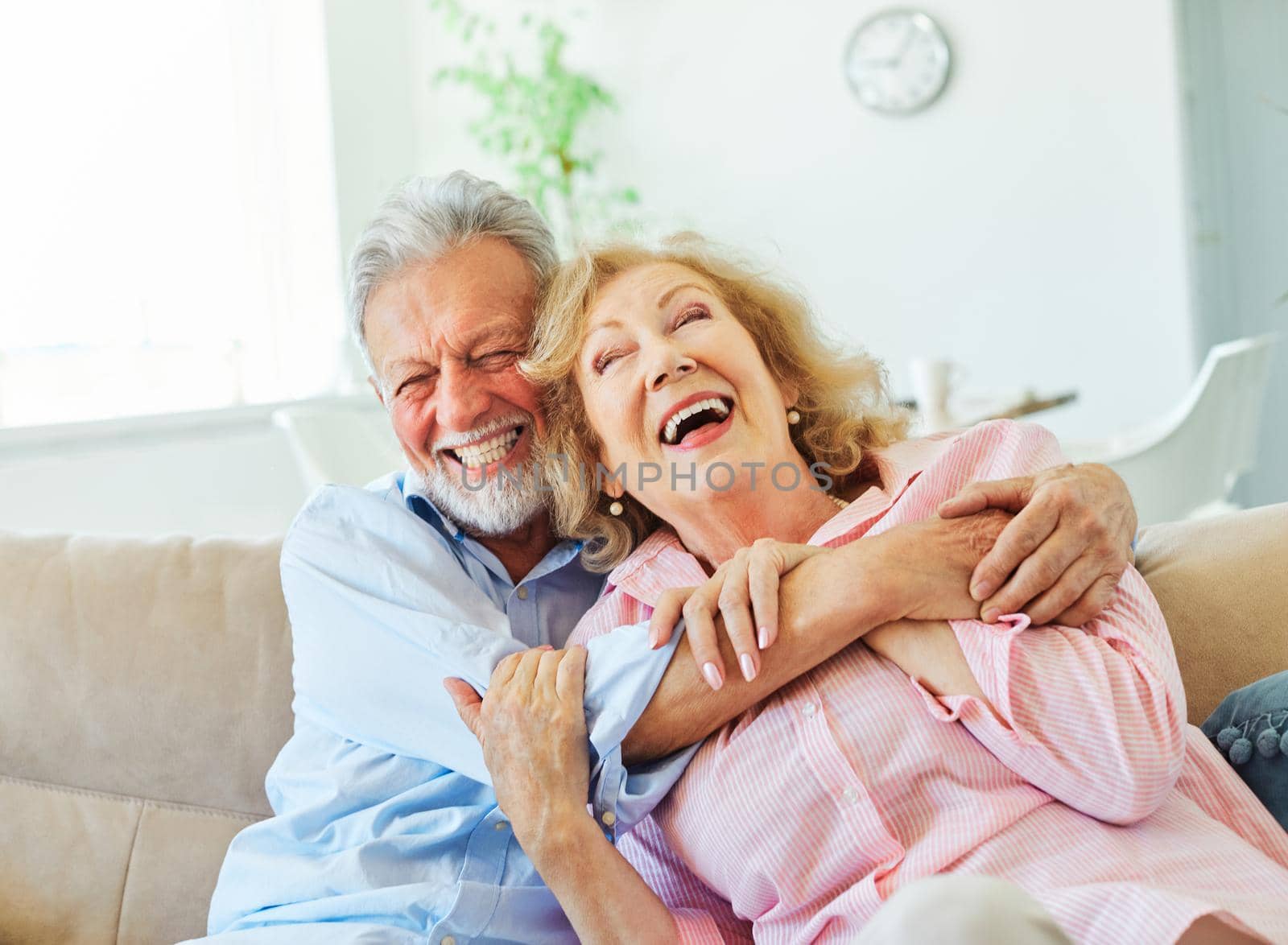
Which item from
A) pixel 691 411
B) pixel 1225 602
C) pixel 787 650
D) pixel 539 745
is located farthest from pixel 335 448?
pixel 1225 602

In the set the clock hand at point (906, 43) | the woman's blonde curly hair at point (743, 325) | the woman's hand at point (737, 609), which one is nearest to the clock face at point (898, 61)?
the clock hand at point (906, 43)

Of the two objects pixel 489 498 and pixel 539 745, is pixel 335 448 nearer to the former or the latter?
pixel 489 498

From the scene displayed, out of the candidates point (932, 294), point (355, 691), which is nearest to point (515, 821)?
point (355, 691)

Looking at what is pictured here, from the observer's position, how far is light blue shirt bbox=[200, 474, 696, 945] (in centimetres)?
119

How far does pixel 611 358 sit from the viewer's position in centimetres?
142

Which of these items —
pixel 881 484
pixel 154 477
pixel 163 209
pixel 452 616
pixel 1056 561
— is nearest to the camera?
pixel 1056 561

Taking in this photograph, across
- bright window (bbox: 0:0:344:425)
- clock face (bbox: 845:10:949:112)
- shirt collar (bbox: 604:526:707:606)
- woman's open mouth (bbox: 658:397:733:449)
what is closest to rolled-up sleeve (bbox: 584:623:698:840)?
shirt collar (bbox: 604:526:707:606)

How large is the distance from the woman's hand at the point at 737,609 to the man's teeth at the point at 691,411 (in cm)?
24

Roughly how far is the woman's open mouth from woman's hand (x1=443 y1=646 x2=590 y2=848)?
1.00ft

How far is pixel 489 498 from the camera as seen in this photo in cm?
149

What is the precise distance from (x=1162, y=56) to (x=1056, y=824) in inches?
153

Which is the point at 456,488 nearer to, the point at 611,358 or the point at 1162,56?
the point at 611,358

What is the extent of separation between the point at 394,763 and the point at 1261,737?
935mm

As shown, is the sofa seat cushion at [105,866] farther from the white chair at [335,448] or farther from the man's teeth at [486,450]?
the white chair at [335,448]
